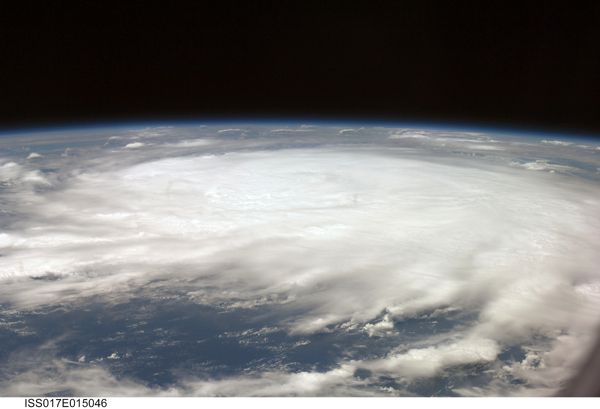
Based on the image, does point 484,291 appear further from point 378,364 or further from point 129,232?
point 129,232

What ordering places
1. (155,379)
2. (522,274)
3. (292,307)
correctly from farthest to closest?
(522,274) < (292,307) < (155,379)

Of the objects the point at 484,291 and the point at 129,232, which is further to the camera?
the point at 129,232

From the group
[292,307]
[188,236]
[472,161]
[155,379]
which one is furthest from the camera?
[472,161]

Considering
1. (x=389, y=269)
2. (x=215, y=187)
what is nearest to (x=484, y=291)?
(x=389, y=269)

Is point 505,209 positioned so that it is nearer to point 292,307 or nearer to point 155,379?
point 292,307
